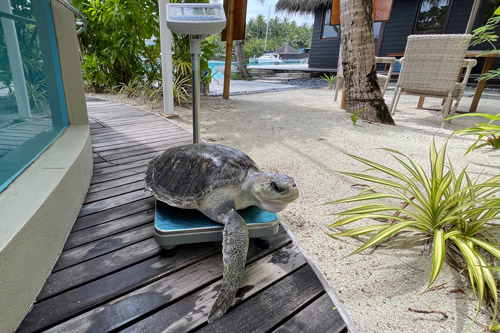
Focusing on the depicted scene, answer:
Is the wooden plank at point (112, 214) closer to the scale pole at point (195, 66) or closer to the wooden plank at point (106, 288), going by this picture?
the wooden plank at point (106, 288)

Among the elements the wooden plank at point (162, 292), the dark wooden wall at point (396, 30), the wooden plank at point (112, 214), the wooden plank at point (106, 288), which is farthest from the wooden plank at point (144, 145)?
the dark wooden wall at point (396, 30)

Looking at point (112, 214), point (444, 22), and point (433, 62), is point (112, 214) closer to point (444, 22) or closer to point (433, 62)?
point (433, 62)

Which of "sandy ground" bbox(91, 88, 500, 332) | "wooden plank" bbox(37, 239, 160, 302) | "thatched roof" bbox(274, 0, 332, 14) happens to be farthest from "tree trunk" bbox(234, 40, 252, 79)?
"wooden plank" bbox(37, 239, 160, 302)

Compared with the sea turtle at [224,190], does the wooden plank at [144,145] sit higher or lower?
lower

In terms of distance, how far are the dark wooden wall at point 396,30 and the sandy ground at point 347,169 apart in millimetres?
5538

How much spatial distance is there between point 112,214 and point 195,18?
156 centimetres

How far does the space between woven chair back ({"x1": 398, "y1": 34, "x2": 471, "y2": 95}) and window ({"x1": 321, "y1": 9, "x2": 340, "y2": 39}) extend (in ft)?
31.3

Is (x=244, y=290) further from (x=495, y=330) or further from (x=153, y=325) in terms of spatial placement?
(x=495, y=330)

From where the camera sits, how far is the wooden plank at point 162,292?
971 mm

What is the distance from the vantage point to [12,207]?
106 cm

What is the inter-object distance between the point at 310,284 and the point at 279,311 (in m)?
0.23

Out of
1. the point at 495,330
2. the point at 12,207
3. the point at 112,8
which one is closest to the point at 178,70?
the point at 112,8

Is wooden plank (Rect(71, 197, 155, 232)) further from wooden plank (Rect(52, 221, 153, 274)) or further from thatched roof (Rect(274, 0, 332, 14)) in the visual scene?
thatched roof (Rect(274, 0, 332, 14))

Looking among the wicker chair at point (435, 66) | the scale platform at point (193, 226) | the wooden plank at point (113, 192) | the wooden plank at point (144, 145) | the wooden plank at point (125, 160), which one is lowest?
the wooden plank at point (113, 192)
